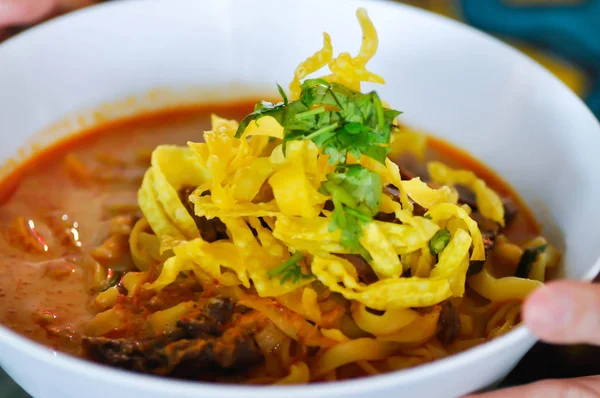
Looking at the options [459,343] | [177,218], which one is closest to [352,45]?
[177,218]

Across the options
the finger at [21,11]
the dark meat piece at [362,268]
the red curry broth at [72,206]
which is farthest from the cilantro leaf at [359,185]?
the finger at [21,11]

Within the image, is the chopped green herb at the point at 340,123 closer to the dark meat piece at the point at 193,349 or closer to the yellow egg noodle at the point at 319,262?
the yellow egg noodle at the point at 319,262

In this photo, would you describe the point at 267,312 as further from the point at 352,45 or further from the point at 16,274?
the point at 352,45

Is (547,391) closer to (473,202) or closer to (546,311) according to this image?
(546,311)

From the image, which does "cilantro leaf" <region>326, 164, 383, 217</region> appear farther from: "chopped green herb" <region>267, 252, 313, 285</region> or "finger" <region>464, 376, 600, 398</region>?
"finger" <region>464, 376, 600, 398</region>

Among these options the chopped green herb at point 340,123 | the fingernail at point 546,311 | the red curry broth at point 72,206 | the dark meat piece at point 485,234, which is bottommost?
the red curry broth at point 72,206

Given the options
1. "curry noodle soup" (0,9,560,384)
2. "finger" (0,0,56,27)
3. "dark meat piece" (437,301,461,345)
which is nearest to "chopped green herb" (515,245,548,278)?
"curry noodle soup" (0,9,560,384)

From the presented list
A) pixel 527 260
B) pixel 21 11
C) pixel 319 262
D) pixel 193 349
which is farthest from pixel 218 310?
pixel 21 11
